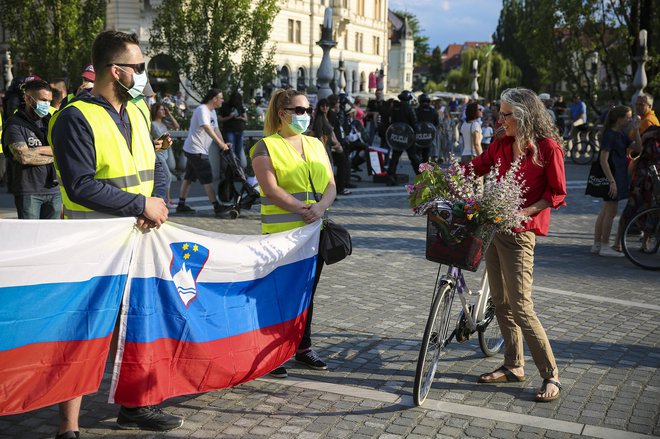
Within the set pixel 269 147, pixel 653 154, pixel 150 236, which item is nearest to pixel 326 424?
pixel 150 236

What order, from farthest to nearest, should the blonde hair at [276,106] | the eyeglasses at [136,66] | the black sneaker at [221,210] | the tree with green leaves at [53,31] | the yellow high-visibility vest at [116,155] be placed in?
1. the tree with green leaves at [53,31]
2. the black sneaker at [221,210]
3. the blonde hair at [276,106]
4. the eyeglasses at [136,66]
5. the yellow high-visibility vest at [116,155]

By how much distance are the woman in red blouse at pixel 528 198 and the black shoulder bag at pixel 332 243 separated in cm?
93

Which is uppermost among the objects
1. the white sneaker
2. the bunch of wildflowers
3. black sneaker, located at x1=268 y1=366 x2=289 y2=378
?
the bunch of wildflowers

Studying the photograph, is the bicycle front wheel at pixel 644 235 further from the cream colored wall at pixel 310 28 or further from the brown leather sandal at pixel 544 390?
the cream colored wall at pixel 310 28

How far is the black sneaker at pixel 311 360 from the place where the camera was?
18.7ft

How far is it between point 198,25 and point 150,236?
64.6 feet

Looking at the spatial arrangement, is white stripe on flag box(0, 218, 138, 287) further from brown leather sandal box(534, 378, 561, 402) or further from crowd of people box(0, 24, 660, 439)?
brown leather sandal box(534, 378, 561, 402)

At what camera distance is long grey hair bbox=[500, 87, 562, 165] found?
5070 mm

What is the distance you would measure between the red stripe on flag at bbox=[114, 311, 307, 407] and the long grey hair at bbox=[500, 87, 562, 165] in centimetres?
182

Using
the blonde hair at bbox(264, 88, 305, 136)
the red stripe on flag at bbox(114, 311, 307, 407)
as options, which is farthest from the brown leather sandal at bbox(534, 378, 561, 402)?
the blonde hair at bbox(264, 88, 305, 136)

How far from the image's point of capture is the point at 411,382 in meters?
5.49

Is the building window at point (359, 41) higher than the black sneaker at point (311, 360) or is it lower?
higher

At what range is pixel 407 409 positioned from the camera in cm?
498

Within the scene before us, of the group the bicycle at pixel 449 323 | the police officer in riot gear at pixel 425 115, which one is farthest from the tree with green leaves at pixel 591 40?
the bicycle at pixel 449 323
